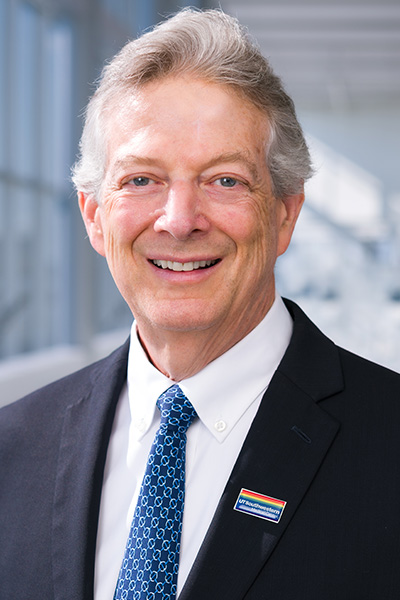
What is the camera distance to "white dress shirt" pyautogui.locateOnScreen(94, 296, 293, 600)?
1.53 metres

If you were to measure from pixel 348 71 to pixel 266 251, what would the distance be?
13.4 m

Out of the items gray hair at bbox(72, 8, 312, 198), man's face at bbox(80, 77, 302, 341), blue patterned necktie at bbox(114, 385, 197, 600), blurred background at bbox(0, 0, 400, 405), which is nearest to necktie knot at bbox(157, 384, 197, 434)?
blue patterned necktie at bbox(114, 385, 197, 600)

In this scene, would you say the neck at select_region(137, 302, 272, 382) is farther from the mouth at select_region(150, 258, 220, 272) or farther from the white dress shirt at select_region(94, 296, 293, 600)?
the mouth at select_region(150, 258, 220, 272)

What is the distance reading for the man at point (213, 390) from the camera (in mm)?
1400

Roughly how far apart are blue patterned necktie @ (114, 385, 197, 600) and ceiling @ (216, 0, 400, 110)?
542 cm

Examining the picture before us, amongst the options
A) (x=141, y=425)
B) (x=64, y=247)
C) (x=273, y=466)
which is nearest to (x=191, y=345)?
(x=141, y=425)

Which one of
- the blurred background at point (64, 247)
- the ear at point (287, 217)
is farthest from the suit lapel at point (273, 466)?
the blurred background at point (64, 247)

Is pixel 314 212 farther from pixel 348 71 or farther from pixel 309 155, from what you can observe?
pixel 309 155

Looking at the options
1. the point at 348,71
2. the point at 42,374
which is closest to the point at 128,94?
the point at 42,374

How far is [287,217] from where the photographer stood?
1754mm

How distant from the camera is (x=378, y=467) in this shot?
1.45 meters

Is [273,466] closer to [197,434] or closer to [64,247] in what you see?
[197,434]

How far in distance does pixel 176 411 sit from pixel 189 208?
1.36 ft

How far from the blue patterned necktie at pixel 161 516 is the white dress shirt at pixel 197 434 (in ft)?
0.07
